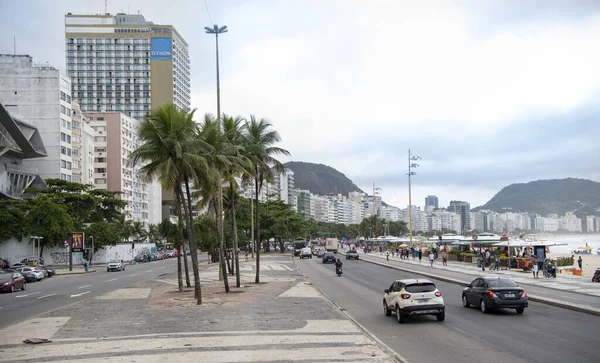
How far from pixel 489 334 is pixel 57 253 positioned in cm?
7450

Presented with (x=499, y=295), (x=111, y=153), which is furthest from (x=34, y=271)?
(x=111, y=153)

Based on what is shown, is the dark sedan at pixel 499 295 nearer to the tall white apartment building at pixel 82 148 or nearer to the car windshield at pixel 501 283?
the car windshield at pixel 501 283

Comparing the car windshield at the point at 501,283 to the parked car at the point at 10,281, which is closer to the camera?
the car windshield at the point at 501,283

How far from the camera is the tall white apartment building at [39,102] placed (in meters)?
93.1

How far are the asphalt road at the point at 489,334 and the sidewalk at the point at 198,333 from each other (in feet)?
3.29

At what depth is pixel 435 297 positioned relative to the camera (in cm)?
1841

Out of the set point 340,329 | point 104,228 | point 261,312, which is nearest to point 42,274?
point 104,228

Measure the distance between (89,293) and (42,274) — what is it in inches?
812

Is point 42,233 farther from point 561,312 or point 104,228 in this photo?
point 561,312

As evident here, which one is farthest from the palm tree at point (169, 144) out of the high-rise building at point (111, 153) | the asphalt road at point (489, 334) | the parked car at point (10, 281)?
the high-rise building at point (111, 153)

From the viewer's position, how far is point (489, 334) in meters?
15.8

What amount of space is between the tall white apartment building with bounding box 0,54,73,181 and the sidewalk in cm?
7446

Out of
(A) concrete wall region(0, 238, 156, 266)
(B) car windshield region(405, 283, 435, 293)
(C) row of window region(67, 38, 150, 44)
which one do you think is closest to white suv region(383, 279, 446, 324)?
(B) car windshield region(405, 283, 435, 293)

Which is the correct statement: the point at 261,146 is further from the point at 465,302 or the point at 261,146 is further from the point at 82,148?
the point at 82,148
